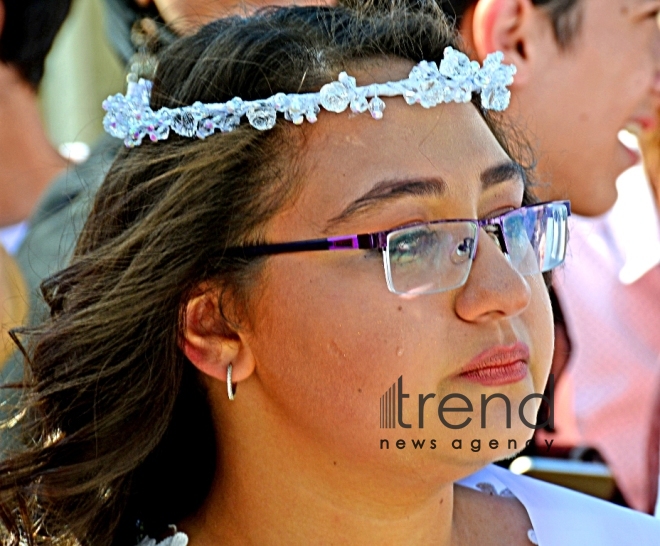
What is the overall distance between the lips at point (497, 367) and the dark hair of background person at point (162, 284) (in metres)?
0.44

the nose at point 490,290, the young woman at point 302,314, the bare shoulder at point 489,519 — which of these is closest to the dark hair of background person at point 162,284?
the young woman at point 302,314

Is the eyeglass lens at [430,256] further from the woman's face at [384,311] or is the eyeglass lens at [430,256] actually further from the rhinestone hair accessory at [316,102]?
the rhinestone hair accessory at [316,102]

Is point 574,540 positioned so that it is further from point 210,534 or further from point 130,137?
point 130,137

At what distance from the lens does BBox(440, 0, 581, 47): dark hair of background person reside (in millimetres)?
2959

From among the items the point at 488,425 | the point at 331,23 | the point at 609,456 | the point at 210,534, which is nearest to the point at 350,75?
the point at 331,23

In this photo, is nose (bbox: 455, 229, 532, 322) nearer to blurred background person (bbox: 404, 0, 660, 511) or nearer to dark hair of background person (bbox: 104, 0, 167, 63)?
blurred background person (bbox: 404, 0, 660, 511)

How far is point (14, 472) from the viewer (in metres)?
2.07

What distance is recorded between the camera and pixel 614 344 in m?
3.10

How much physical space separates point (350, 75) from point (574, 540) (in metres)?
1.08

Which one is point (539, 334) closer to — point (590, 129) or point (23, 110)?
point (590, 129)

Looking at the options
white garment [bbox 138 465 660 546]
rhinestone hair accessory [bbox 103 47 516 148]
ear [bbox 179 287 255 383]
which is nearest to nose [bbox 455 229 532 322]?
rhinestone hair accessory [bbox 103 47 516 148]

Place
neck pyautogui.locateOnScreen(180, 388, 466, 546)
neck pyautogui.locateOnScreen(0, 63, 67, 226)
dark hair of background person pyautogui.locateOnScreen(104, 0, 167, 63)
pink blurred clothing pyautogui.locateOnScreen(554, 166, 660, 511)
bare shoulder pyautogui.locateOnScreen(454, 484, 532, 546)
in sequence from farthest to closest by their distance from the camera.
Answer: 1. neck pyautogui.locateOnScreen(0, 63, 67, 226)
2. dark hair of background person pyautogui.locateOnScreen(104, 0, 167, 63)
3. pink blurred clothing pyautogui.locateOnScreen(554, 166, 660, 511)
4. bare shoulder pyautogui.locateOnScreen(454, 484, 532, 546)
5. neck pyautogui.locateOnScreen(180, 388, 466, 546)

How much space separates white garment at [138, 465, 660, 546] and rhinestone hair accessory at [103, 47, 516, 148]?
0.84m

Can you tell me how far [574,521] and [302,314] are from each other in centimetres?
80
